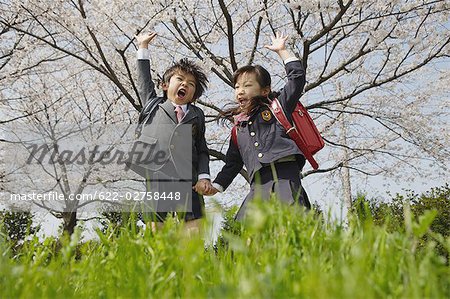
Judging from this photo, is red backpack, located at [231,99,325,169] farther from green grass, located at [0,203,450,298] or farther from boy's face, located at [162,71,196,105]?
green grass, located at [0,203,450,298]

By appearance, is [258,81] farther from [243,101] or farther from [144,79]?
[144,79]

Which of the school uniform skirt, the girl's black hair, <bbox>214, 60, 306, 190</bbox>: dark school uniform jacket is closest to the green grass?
the school uniform skirt

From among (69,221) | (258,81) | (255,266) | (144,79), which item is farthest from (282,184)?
(69,221)

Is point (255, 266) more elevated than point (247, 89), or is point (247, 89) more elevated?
point (247, 89)

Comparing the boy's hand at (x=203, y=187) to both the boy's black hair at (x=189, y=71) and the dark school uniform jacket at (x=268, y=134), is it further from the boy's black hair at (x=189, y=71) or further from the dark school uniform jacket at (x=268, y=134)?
the boy's black hair at (x=189, y=71)

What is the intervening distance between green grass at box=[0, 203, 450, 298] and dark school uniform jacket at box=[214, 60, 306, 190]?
1237mm

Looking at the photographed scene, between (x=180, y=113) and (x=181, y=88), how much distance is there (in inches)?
7.5

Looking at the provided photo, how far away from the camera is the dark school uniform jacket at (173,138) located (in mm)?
3004

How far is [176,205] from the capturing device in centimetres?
290

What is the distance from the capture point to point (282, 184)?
2.77 meters

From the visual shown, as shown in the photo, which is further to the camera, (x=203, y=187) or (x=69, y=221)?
(x=69, y=221)

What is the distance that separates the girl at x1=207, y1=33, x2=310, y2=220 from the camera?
9.21 ft

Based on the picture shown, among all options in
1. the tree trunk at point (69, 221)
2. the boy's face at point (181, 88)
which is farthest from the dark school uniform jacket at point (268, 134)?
the tree trunk at point (69, 221)

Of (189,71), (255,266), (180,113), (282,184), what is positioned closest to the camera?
(255,266)
